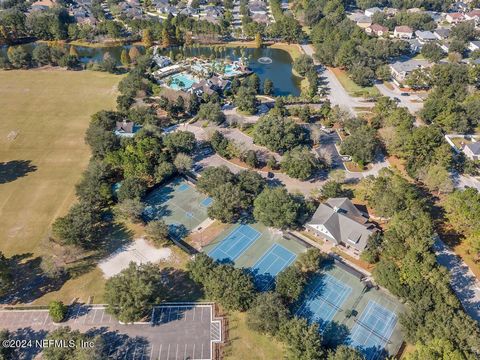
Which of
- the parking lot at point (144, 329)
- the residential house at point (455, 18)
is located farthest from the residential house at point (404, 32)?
the parking lot at point (144, 329)

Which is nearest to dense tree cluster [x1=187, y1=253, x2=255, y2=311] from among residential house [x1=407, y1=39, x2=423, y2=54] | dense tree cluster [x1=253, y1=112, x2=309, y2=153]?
dense tree cluster [x1=253, y1=112, x2=309, y2=153]

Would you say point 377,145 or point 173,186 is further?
point 377,145

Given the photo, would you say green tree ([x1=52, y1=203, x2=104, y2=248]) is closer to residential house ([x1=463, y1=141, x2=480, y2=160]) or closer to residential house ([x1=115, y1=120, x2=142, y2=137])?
residential house ([x1=115, y1=120, x2=142, y2=137])

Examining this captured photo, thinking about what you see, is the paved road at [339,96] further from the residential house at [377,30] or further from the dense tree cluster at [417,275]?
the residential house at [377,30]

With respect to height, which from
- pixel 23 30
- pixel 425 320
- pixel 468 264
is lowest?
pixel 468 264

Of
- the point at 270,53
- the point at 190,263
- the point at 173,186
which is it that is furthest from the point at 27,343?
the point at 270,53

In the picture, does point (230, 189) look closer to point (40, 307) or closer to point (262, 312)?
point (262, 312)

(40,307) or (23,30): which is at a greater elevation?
(23,30)
